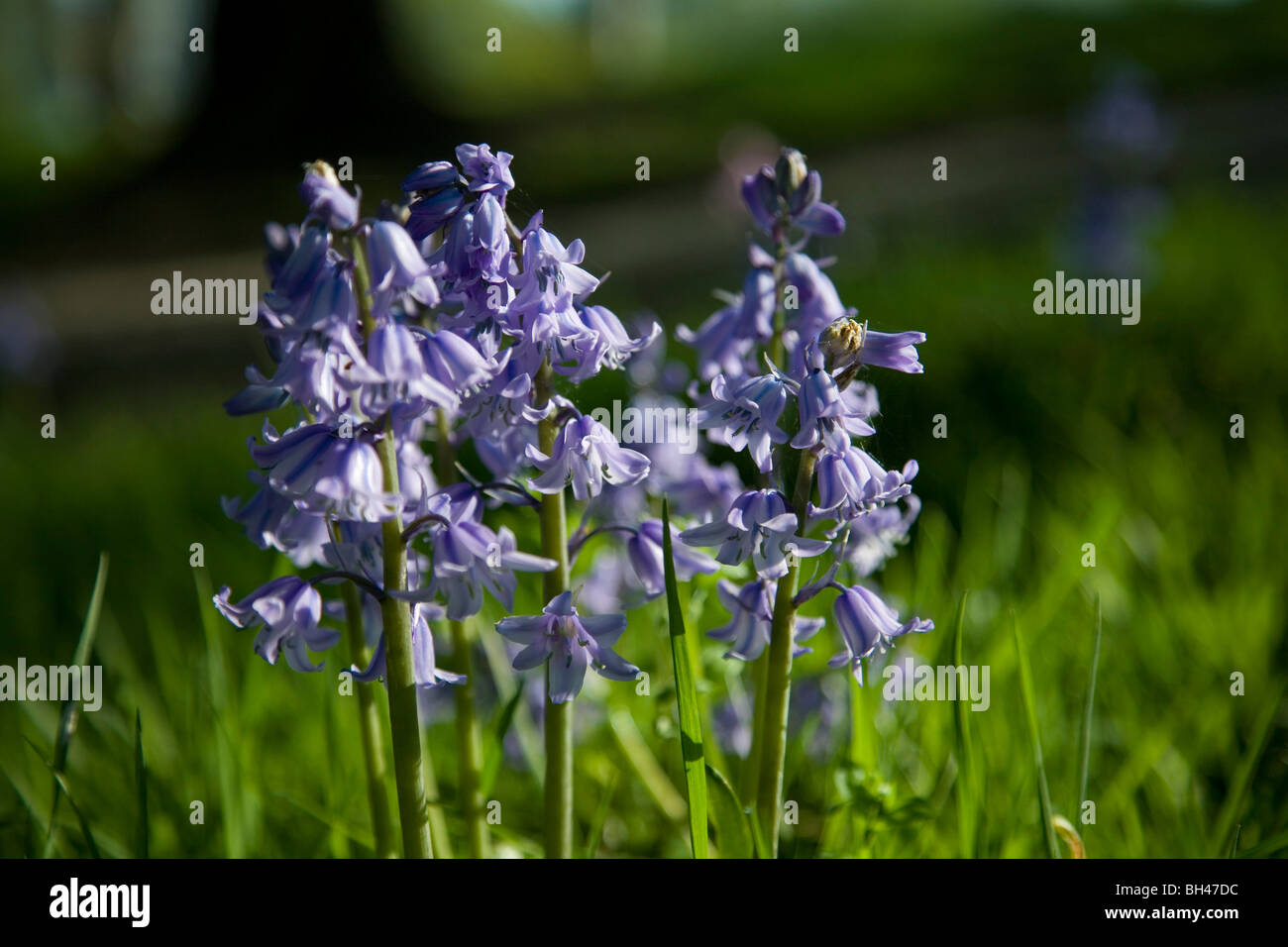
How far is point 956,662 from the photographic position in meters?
1.53

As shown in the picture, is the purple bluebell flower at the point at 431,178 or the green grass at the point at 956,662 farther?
the green grass at the point at 956,662

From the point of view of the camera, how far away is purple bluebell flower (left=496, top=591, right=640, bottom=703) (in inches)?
55.7

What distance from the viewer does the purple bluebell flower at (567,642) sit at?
Result: 1.41 meters

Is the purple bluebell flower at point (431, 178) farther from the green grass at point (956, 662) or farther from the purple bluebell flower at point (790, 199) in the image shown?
the green grass at point (956, 662)

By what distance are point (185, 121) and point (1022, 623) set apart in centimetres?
1658

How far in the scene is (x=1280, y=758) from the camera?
2443mm

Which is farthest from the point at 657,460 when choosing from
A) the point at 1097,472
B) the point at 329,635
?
the point at 1097,472

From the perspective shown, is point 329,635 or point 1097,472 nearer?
point 329,635

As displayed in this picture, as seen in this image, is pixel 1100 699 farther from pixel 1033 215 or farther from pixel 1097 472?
pixel 1033 215

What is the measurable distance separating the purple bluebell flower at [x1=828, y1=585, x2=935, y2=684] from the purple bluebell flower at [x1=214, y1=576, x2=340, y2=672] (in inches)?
27.1

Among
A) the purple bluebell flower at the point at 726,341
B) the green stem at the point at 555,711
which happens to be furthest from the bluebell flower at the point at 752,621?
the purple bluebell flower at the point at 726,341

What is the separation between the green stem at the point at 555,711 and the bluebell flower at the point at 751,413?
210 mm

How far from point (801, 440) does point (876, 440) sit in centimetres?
22

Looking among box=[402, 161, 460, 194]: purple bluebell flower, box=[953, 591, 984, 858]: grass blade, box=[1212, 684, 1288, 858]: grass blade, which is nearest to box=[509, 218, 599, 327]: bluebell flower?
box=[402, 161, 460, 194]: purple bluebell flower
